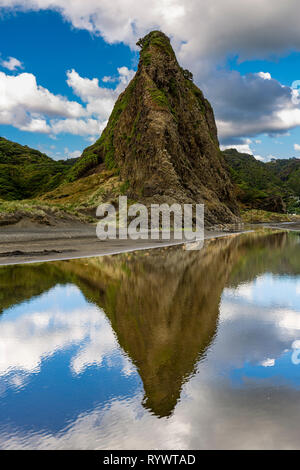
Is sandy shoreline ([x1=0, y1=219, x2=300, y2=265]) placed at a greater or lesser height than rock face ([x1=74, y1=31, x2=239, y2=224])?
lesser

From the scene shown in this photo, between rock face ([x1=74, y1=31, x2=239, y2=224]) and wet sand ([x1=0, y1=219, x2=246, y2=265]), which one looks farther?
rock face ([x1=74, y1=31, x2=239, y2=224])

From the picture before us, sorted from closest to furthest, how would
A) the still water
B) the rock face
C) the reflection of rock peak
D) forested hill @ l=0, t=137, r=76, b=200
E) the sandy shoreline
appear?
the still water → the reflection of rock peak → the sandy shoreline → the rock face → forested hill @ l=0, t=137, r=76, b=200

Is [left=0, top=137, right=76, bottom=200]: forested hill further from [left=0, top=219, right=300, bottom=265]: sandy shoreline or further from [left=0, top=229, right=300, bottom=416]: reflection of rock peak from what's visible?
[left=0, top=229, right=300, bottom=416]: reflection of rock peak

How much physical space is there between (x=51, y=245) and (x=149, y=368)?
22.1 m

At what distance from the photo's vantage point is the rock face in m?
56.8

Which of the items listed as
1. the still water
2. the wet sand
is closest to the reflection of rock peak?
the still water

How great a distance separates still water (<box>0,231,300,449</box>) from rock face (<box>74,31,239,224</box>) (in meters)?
44.4

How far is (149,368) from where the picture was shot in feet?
17.1

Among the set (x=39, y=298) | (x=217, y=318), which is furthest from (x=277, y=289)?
(x=39, y=298)

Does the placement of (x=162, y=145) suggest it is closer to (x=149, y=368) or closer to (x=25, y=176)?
(x=149, y=368)

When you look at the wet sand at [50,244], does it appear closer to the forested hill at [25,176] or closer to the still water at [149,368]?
the still water at [149,368]
